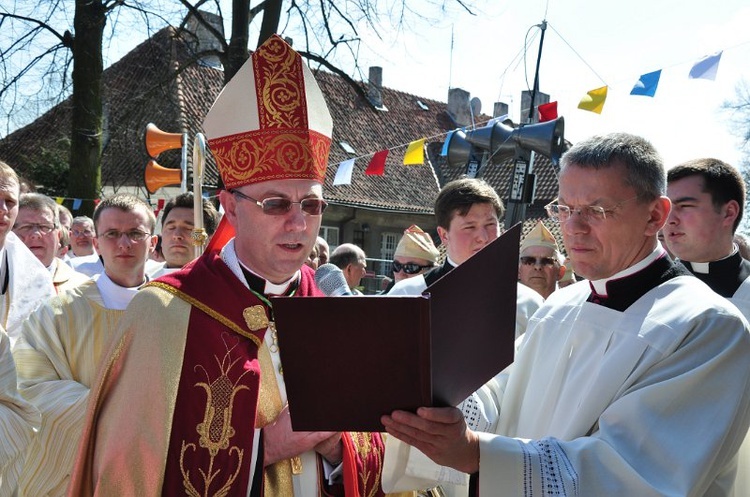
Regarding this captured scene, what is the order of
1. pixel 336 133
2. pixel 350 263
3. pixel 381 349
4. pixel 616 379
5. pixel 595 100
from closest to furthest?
pixel 381 349 < pixel 616 379 < pixel 350 263 < pixel 595 100 < pixel 336 133

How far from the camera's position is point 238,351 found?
2.69 meters

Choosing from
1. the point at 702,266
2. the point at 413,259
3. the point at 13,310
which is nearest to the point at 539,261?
A: the point at 413,259

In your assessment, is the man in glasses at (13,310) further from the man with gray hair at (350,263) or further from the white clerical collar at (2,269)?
the man with gray hair at (350,263)

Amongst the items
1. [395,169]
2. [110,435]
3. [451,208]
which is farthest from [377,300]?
[395,169]

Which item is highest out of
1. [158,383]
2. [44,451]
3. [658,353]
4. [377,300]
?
[377,300]

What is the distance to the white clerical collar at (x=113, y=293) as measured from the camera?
12.9 feet

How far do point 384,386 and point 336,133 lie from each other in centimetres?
2647

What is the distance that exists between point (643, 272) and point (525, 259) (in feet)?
11.6

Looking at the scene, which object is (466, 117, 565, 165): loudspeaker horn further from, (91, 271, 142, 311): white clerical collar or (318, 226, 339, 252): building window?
(318, 226, 339, 252): building window

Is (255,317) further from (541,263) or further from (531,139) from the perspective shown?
(531,139)

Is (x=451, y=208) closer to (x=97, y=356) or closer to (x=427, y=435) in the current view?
(x=97, y=356)

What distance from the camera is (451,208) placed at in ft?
14.6

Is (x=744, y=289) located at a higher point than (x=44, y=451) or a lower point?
higher

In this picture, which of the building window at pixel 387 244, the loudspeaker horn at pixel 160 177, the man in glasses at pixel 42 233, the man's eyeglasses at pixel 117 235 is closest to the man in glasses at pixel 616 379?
the man's eyeglasses at pixel 117 235
